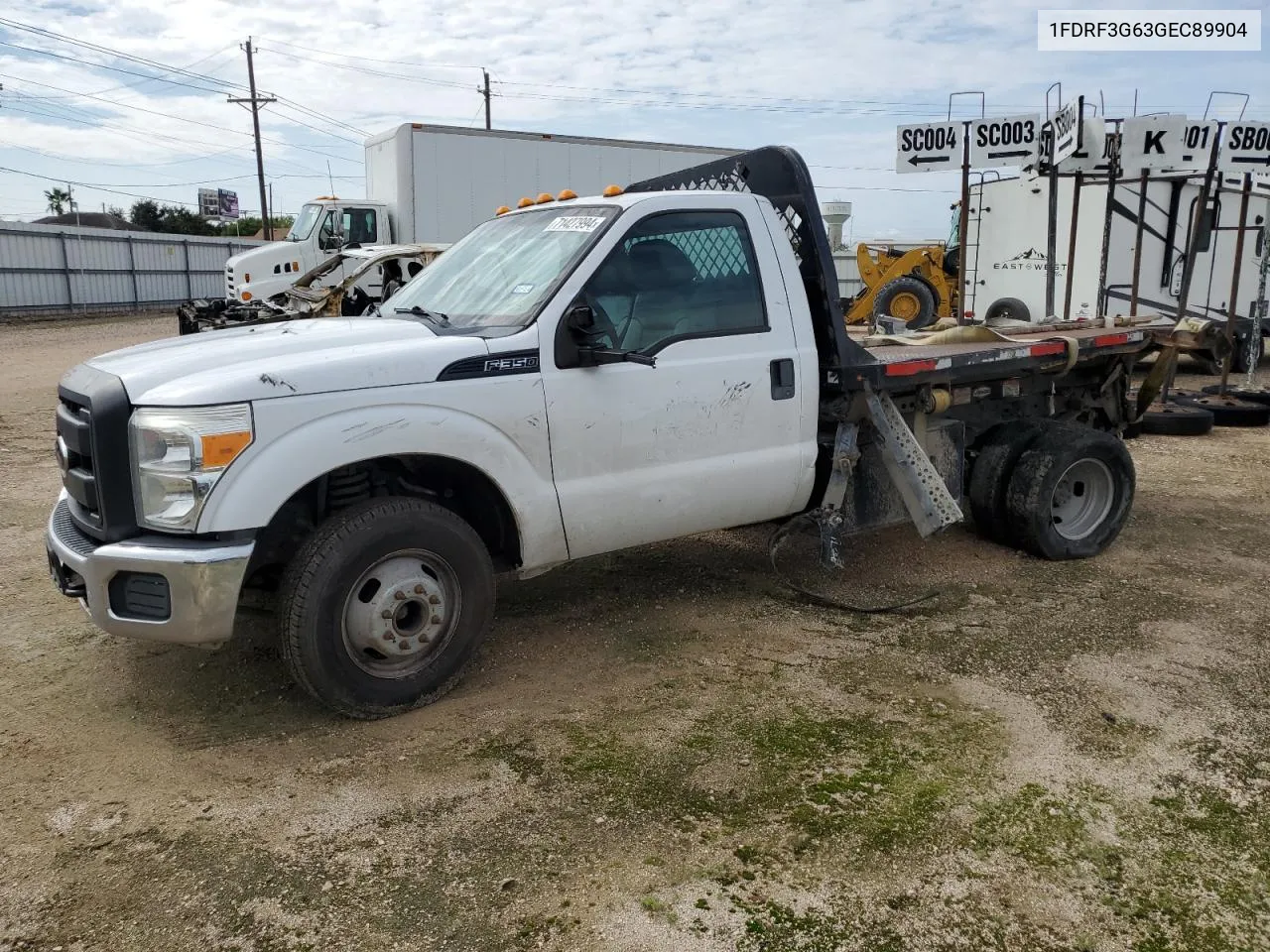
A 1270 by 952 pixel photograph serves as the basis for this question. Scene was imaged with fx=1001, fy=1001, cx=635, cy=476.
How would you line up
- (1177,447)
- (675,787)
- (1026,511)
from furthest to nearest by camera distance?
1. (1177,447)
2. (1026,511)
3. (675,787)

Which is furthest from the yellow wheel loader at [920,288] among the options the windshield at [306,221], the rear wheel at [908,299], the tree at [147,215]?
the tree at [147,215]

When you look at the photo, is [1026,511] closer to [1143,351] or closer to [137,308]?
[1143,351]

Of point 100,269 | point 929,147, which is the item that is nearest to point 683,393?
point 929,147

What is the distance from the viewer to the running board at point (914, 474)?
16.4 feet

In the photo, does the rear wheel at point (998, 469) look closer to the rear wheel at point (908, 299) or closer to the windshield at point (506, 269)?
the windshield at point (506, 269)

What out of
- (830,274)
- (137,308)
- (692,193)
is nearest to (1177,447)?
(830,274)

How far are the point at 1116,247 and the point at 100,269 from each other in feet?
90.0

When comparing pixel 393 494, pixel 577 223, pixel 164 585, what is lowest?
pixel 164 585

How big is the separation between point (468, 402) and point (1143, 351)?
4.54 m

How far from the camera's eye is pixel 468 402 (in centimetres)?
379

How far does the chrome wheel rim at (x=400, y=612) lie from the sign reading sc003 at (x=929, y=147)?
6004 mm

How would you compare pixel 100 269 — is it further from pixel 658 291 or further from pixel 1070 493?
pixel 1070 493

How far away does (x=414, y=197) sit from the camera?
1872 centimetres

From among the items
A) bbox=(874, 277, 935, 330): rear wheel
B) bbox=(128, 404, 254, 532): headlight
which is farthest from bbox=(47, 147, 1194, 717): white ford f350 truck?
bbox=(874, 277, 935, 330): rear wheel
